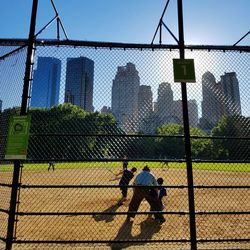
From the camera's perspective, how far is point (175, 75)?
5.21m

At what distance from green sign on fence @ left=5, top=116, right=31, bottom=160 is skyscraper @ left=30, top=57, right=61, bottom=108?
455 mm

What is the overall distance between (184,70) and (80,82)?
2026 millimetres

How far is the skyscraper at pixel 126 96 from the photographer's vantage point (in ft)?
18.1

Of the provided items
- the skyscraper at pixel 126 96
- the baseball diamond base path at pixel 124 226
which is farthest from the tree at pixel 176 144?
the baseball diamond base path at pixel 124 226

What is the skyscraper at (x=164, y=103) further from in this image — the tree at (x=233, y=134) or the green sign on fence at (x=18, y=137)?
the green sign on fence at (x=18, y=137)

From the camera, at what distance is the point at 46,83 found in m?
5.63

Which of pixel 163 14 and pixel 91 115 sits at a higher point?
pixel 163 14

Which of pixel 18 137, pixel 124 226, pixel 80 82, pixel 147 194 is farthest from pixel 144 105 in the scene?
pixel 124 226

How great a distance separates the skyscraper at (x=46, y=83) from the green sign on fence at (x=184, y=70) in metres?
2.24

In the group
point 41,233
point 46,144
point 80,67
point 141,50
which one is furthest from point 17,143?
point 41,233

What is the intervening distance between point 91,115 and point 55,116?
799 millimetres

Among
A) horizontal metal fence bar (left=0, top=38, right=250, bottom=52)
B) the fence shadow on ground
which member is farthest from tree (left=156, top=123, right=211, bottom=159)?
the fence shadow on ground

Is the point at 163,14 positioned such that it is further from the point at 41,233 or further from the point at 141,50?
the point at 41,233

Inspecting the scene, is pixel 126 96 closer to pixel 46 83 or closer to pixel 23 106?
pixel 46 83
